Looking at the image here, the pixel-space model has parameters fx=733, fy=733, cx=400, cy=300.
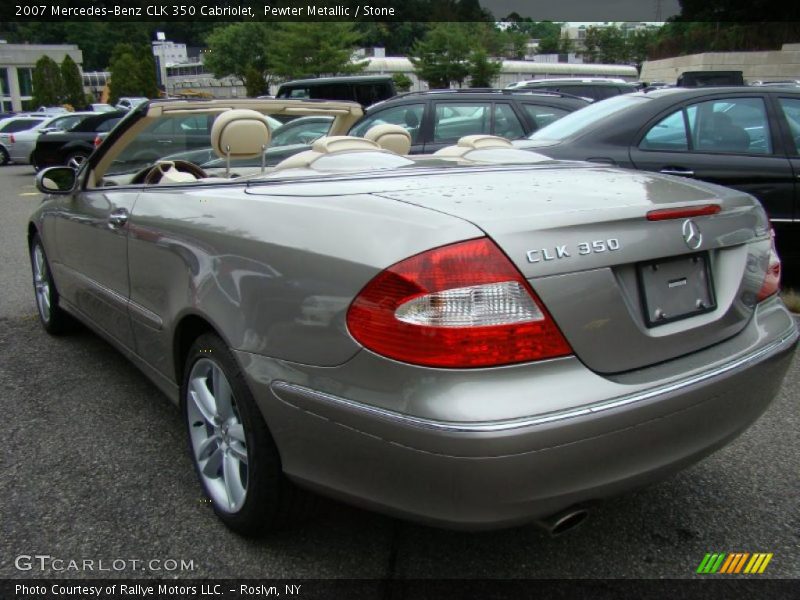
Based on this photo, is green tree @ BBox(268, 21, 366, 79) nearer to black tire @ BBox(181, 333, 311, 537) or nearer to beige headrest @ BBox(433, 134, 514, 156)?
beige headrest @ BBox(433, 134, 514, 156)

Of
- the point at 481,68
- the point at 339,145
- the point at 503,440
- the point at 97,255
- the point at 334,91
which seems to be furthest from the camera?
the point at 481,68

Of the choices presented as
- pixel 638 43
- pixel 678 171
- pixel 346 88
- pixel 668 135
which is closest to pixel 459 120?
pixel 668 135

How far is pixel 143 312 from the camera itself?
293 cm

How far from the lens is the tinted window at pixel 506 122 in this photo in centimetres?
797

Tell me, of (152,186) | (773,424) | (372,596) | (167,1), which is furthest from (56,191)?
(167,1)

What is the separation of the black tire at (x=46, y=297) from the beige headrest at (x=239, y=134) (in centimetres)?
199

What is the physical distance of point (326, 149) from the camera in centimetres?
301

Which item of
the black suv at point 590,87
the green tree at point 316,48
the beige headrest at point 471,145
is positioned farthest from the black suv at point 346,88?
the green tree at point 316,48

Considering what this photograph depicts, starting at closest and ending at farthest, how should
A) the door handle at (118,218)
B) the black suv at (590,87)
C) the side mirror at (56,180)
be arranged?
the door handle at (118,218) → the side mirror at (56,180) → the black suv at (590,87)

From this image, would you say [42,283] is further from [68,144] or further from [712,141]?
[68,144]

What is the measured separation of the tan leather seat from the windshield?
106 inches

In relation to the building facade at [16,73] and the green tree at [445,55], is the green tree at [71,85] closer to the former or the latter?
the building facade at [16,73]

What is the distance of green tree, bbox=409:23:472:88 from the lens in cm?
5503

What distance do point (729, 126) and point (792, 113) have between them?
1.46 ft
